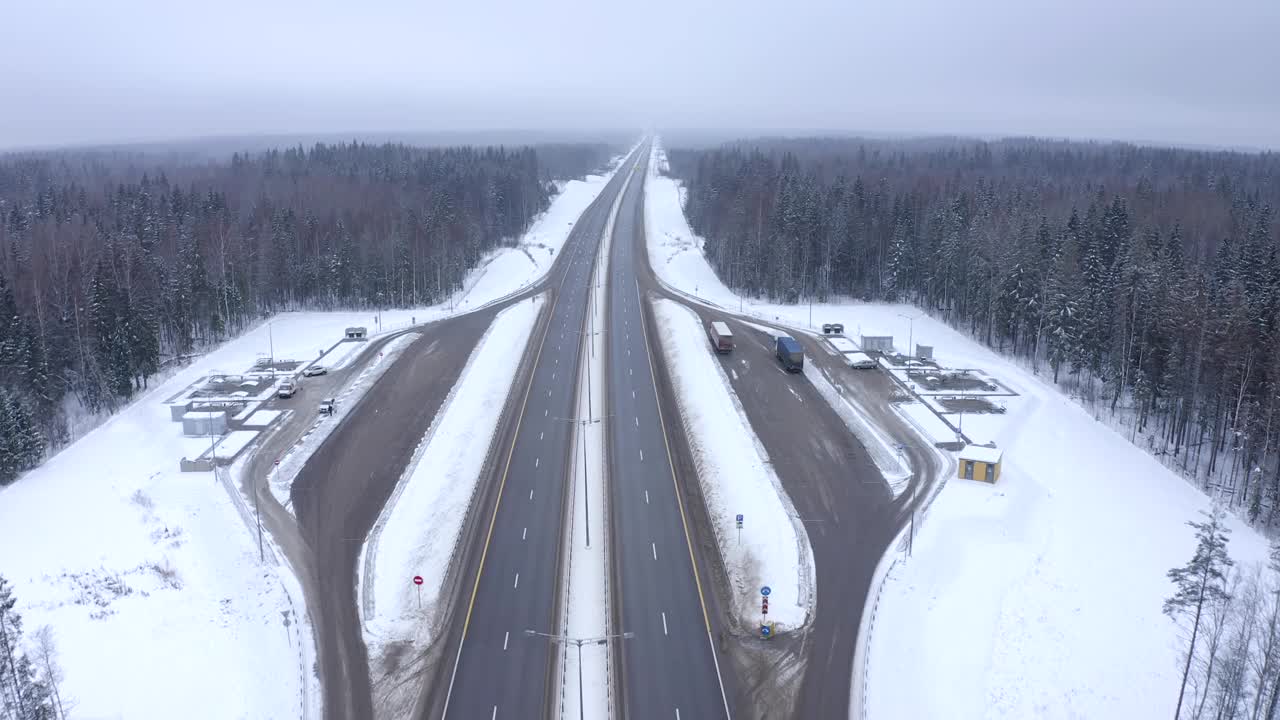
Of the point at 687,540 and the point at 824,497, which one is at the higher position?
the point at 824,497

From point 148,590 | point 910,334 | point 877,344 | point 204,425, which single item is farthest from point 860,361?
point 148,590

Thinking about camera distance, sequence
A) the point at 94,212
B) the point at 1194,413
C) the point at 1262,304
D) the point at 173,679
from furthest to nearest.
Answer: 1. the point at 94,212
2. the point at 1194,413
3. the point at 1262,304
4. the point at 173,679

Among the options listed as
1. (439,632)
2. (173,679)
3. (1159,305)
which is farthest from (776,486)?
(1159,305)

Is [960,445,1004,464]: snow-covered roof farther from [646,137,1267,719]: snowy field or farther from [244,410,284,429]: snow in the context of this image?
[244,410,284,429]: snow

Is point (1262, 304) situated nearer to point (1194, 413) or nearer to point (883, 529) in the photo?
point (1194, 413)

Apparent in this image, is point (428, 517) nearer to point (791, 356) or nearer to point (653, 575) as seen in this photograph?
point (653, 575)
